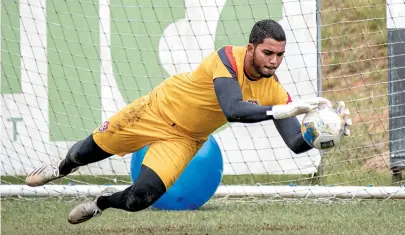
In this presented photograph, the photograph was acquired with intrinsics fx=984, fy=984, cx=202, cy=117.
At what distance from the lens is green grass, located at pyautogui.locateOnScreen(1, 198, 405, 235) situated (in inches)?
300

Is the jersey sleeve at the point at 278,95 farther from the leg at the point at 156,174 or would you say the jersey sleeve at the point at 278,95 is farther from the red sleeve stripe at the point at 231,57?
the leg at the point at 156,174

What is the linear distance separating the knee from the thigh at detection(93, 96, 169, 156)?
0.43 metres

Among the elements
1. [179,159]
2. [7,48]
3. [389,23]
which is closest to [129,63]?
[7,48]

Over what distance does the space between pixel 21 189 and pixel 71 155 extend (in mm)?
2688

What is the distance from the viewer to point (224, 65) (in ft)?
21.1

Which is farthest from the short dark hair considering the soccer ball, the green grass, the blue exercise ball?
the blue exercise ball

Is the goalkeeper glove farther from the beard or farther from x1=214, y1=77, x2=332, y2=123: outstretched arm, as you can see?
the beard

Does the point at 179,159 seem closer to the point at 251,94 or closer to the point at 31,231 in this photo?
the point at 251,94

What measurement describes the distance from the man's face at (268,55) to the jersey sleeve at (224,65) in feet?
0.52

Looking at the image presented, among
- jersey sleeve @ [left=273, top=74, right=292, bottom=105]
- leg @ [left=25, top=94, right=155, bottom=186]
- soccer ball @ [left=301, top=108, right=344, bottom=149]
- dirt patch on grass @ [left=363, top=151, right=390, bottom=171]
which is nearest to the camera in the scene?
soccer ball @ [left=301, top=108, right=344, bottom=149]

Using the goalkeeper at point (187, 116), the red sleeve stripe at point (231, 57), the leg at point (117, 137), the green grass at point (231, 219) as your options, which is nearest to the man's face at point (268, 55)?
the goalkeeper at point (187, 116)

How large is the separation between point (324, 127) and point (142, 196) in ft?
4.61

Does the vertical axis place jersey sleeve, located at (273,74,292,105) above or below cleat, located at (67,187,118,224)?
above

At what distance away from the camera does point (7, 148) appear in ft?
33.9
